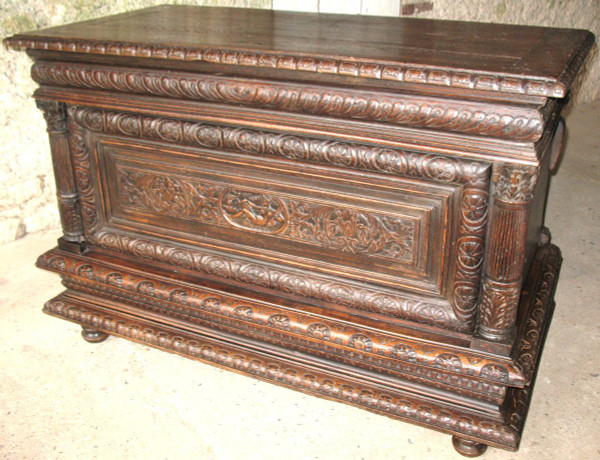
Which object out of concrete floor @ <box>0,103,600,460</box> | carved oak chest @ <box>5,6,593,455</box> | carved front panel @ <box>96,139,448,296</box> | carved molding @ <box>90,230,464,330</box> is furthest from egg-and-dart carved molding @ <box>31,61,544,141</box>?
concrete floor @ <box>0,103,600,460</box>

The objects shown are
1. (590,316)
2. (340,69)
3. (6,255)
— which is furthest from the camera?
(6,255)

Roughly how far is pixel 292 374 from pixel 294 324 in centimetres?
15

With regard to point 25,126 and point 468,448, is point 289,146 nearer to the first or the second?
point 468,448

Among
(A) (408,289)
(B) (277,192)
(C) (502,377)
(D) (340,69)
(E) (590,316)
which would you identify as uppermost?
(D) (340,69)

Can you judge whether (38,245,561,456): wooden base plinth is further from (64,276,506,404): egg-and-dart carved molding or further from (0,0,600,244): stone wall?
(0,0,600,244): stone wall

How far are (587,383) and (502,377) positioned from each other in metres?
0.53

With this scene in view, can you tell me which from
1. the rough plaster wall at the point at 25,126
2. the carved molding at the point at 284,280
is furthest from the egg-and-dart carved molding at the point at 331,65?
the rough plaster wall at the point at 25,126

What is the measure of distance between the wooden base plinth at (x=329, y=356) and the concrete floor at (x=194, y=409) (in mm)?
78

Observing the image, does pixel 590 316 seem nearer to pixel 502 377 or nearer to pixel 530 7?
pixel 502 377

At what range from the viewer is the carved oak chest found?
136 centimetres

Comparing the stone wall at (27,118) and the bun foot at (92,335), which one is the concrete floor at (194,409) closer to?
the bun foot at (92,335)

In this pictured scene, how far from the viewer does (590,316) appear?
2160 millimetres

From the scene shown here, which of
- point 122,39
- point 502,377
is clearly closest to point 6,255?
point 122,39

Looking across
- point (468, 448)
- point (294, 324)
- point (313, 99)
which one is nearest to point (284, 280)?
point (294, 324)
